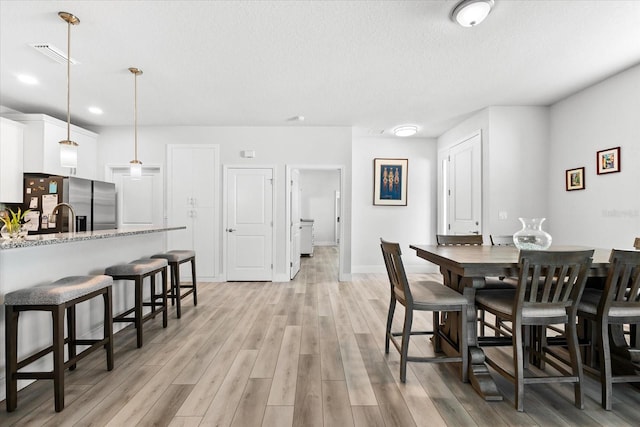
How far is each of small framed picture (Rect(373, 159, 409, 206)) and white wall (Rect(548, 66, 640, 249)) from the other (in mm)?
2399

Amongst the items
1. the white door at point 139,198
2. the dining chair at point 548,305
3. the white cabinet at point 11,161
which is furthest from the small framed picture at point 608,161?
the white cabinet at point 11,161

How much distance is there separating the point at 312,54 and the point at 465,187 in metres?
3.27

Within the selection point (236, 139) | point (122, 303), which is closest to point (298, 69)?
point (236, 139)

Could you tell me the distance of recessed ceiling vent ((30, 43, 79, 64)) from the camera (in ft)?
8.93

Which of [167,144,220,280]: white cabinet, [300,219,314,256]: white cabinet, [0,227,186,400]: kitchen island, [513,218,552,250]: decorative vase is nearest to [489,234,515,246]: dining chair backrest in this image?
[513,218,552,250]: decorative vase

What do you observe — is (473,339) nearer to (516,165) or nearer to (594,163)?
(594,163)

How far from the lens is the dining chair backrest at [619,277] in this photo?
172 centimetres

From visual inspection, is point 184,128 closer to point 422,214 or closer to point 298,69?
point 298,69

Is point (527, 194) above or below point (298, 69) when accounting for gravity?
below

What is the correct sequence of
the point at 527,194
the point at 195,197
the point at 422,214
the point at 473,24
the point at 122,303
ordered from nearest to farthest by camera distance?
the point at 473,24
the point at 122,303
the point at 527,194
the point at 195,197
the point at 422,214

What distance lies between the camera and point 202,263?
17.4 feet

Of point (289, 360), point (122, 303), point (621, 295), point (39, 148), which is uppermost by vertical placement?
point (39, 148)

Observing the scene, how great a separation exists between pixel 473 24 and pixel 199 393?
123 inches

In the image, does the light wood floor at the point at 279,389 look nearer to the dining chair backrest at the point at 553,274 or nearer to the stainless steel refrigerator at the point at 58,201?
the dining chair backrest at the point at 553,274
